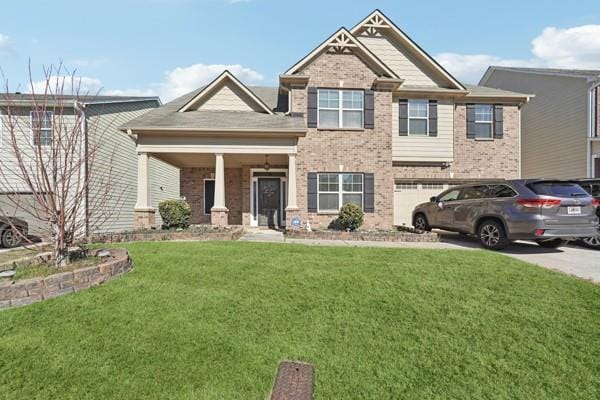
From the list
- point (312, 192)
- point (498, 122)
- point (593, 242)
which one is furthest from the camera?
point (498, 122)

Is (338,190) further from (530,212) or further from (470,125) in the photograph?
(470,125)

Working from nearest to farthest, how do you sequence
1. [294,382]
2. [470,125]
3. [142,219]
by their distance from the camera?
1. [294,382]
2. [142,219]
3. [470,125]

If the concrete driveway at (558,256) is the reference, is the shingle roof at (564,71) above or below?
above

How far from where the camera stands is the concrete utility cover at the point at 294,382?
2.68 metres

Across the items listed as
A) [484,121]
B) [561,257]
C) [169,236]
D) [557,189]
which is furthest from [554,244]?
[169,236]

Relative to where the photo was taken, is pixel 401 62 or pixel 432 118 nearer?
pixel 432 118

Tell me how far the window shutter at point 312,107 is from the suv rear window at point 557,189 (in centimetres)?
738

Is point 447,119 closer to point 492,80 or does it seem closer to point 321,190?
point 321,190

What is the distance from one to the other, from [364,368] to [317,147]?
33.6ft

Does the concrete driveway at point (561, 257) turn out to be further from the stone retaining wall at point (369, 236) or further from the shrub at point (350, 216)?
the shrub at point (350, 216)

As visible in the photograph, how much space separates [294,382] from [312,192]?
9906mm

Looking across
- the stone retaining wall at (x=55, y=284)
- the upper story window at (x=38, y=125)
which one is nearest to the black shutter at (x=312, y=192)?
the upper story window at (x=38, y=125)

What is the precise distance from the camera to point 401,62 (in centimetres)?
1441

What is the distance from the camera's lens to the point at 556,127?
15.9m
